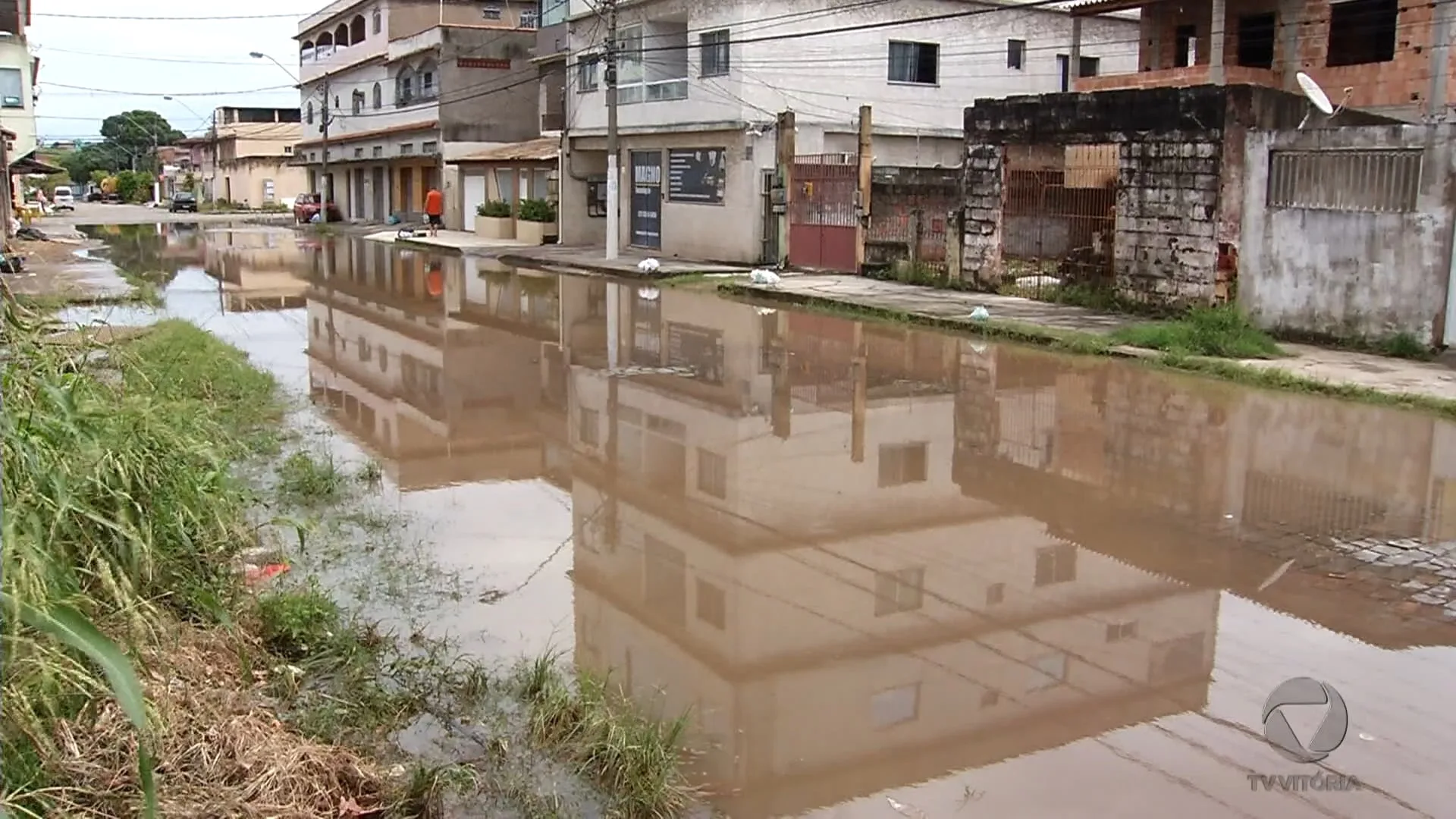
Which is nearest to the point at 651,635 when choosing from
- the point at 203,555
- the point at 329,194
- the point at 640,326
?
the point at 203,555

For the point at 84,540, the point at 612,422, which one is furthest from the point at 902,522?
the point at 84,540

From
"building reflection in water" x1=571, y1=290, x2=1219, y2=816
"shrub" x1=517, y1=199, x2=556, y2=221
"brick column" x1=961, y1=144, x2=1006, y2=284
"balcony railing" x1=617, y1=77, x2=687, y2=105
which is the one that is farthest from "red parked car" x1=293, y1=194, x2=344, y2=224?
"building reflection in water" x1=571, y1=290, x2=1219, y2=816

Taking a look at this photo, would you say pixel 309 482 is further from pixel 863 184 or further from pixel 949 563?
pixel 863 184

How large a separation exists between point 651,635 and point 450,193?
4242 cm

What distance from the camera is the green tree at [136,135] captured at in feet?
404

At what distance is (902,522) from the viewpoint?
26.0 ft

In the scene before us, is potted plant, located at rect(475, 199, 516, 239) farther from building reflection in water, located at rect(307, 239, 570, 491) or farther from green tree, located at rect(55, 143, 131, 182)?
green tree, located at rect(55, 143, 131, 182)

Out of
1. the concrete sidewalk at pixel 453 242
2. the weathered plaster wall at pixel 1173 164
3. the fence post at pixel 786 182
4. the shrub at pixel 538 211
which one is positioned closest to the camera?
the weathered plaster wall at pixel 1173 164

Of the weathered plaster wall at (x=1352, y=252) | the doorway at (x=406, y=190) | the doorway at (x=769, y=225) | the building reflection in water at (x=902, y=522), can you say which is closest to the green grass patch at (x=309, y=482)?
the building reflection in water at (x=902, y=522)

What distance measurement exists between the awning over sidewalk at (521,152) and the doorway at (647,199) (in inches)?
204

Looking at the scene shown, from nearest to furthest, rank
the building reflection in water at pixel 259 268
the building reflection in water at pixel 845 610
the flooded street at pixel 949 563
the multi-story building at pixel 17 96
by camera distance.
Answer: the flooded street at pixel 949 563 → the building reflection in water at pixel 845 610 → the building reflection in water at pixel 259 268 → the multi-story building at pixel 17 96

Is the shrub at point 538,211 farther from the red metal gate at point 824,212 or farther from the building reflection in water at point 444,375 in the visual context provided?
the red metal gate at point 824,212

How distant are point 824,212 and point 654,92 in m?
7.55

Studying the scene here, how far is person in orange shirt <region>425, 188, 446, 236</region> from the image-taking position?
Answer: 4478 cm
